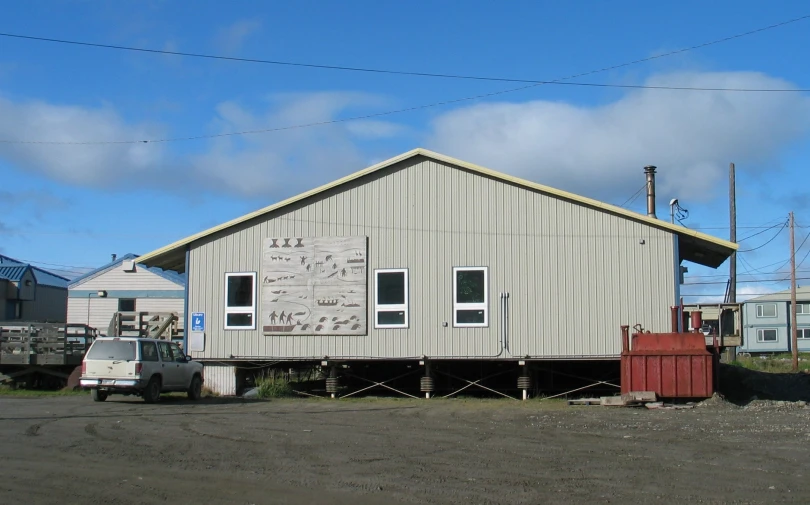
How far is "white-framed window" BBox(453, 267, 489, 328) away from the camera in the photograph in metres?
22.8

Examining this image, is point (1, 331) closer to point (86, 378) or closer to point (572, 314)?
point (86, 378)

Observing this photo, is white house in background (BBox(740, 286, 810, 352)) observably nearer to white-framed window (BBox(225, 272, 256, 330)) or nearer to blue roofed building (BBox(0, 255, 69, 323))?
blue roofed building (BBox(0, 255, 69, 323))

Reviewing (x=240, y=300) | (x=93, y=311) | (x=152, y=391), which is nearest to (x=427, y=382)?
(x=240, y=300)

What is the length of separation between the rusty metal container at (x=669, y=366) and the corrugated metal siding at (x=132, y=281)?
2578 cm

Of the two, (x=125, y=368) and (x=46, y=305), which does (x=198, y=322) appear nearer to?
(x=125, y=368)

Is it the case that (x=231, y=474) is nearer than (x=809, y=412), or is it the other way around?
(x=231, y=474)

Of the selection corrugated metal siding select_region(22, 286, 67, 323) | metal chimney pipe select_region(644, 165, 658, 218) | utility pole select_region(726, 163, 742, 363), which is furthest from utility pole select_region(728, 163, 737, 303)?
corrugated metal siding select_region(22, 286, 67, 323)

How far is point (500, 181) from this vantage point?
22.9 m

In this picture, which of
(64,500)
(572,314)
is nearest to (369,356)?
(572,314)

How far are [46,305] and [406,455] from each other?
46763 millimetres

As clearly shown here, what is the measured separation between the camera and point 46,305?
175 feet

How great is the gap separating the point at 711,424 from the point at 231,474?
373 inches

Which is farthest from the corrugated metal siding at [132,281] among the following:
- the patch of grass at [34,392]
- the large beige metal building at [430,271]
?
the large beige metal building at [430,271]

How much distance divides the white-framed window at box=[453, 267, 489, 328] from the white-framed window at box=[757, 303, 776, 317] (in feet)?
179
